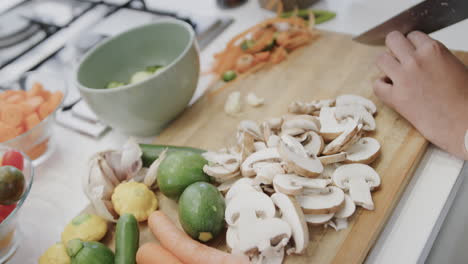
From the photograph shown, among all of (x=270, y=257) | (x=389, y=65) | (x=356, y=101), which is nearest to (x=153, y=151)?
(x=270, y=257)

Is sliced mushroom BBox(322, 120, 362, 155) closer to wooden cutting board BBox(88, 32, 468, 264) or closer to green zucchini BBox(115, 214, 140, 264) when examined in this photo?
wooden cutting board BBox(88, 32, 468, 264)

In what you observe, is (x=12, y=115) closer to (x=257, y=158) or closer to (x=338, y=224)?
(x=257, y=158)

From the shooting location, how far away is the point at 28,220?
1.26 meters

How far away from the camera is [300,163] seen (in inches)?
39.6

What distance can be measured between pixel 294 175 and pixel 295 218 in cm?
13

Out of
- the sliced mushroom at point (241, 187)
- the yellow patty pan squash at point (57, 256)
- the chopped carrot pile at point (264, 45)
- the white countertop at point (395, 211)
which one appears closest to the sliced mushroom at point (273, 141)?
the sliced mushroom at point (241, 187)

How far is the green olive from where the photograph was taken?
1.01 m

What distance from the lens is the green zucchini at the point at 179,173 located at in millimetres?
1091

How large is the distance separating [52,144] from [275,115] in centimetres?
78

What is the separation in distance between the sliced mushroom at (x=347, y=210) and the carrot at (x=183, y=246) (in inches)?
9.5

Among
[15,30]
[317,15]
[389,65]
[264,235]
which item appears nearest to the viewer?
[264,235]

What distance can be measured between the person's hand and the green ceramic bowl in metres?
0.60

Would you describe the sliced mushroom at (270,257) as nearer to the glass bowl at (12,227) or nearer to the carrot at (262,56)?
the glass bowl at (12,227)

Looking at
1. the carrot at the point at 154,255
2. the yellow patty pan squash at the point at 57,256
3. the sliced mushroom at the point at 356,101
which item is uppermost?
the sliced mushroom at the point at 356,101
